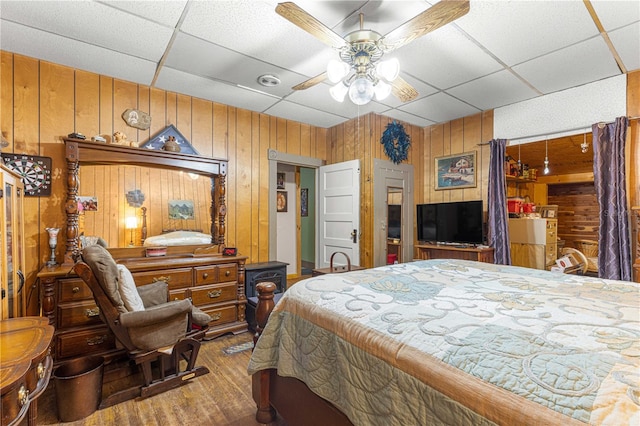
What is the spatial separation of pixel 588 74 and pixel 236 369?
4339 mm

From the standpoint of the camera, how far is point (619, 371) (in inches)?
28.1

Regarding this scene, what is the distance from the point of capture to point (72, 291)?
8.02 ft

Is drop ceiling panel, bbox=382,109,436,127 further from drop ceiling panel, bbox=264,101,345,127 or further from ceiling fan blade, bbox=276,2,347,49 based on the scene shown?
ceiling fan blade, bbox=276,2,347,49

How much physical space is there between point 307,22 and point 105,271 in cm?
198

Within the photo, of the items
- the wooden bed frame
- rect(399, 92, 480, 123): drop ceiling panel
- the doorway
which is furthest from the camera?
the doorway

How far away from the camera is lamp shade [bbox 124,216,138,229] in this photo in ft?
10.1

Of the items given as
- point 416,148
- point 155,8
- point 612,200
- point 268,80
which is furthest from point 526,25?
point 155,8

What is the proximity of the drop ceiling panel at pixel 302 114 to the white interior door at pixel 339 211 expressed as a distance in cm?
65

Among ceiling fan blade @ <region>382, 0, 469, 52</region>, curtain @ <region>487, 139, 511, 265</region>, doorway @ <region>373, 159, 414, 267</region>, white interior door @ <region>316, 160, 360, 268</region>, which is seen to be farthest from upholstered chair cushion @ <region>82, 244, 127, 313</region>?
curtain @ <region>487, 139, 511, 265</region>

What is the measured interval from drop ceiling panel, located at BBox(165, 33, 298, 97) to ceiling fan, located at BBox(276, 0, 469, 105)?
696 mm

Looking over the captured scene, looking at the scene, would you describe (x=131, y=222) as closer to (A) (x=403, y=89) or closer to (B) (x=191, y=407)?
(B) (x=191, y=407)

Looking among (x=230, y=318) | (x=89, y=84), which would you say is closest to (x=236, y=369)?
(x=230, y=318)

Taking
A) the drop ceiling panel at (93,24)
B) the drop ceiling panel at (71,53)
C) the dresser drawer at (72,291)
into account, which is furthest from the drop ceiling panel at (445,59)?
the dresser drawer at (72,291)

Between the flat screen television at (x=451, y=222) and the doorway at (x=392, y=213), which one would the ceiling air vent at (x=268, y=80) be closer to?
the doorway at (x=392, y=213)
